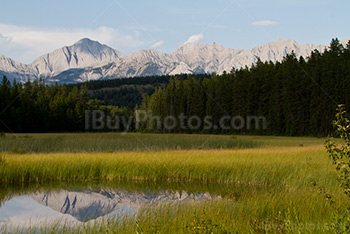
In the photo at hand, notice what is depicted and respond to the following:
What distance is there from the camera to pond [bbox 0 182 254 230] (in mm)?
8305

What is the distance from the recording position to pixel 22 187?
11.9m

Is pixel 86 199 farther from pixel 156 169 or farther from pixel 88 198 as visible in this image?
pixel 156 169

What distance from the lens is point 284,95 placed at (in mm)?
52406

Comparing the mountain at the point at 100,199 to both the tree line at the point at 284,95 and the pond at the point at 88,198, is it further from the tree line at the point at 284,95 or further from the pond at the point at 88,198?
the tree line at the point at 284,95

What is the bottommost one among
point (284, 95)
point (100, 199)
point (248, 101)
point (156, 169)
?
point (100, 199)

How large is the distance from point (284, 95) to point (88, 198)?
46912mm

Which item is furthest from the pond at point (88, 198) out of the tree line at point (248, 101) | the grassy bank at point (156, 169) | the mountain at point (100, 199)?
the tree line at point (248, 101)

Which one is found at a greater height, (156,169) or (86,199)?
(156,169)

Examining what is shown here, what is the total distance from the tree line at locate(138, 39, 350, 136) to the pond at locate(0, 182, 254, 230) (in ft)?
125

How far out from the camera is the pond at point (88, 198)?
8.31 m

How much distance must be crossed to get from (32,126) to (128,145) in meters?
48.6

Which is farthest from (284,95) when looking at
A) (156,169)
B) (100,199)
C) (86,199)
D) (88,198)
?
(86,199)

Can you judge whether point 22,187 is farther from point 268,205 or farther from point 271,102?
point 271,102

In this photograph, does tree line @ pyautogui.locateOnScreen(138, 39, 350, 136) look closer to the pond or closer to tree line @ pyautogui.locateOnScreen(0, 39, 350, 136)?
tree line @ pyautogui.locateOnScreen(0, 39, 350, 136)
